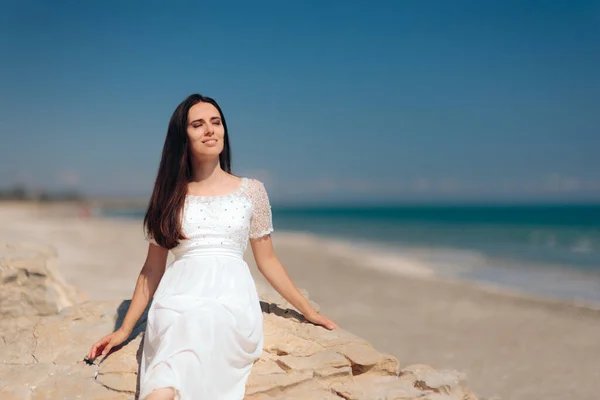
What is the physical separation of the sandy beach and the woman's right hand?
11.3ft

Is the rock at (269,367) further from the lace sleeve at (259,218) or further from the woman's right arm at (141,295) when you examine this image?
the lace sleeve at (259,218)

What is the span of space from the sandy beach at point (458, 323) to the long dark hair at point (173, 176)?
3.52 m

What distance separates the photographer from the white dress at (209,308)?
9.20 ft

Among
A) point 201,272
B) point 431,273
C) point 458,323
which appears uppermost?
point 201,272

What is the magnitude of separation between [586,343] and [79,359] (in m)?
6.27

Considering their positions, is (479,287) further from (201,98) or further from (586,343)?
(201,98)

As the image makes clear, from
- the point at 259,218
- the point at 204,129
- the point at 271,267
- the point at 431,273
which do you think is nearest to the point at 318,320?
the point at 271,267

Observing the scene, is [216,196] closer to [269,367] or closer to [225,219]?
[225,219]

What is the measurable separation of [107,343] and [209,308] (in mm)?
925

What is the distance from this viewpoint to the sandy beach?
586 cm

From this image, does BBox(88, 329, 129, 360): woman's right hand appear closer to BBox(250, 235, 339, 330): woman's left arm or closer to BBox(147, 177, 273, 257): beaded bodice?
BBox(147, 177, 273, 257): beaded bodice

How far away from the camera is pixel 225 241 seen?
3.53 meters

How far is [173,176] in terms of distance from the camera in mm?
3668

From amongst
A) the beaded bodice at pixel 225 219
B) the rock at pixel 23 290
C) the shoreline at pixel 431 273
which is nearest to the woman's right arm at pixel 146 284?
the beaded bodice at pixel 225 219
